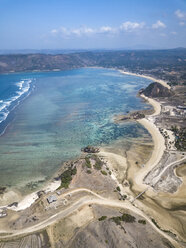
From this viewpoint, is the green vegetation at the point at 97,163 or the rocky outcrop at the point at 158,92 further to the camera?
the rocky outcrop at the point at 158,92

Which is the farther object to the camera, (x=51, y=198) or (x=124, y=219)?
(x=51, y=198)

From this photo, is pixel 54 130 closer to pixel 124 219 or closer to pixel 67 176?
pixel 67 176

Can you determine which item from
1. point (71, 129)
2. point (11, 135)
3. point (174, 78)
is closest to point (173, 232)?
point (71, 129)

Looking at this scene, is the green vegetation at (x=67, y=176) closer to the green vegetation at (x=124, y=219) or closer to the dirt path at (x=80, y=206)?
the dirt path at (x=80, y=206)

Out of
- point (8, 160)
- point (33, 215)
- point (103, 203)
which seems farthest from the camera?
point (8, 160)

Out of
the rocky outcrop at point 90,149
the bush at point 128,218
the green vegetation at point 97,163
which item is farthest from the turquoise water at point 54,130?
the bush at point 128,218

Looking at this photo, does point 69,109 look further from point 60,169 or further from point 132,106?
point 60,169

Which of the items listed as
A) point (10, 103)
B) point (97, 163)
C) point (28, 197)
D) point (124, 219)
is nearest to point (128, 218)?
point (124, 219)
